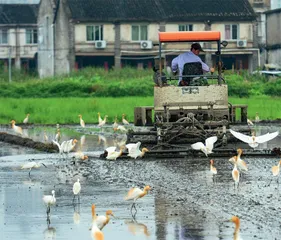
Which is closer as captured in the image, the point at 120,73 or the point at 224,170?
the point at 224,170

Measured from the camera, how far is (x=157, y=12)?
71.8 m

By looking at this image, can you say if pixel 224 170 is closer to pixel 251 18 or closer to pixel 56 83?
pixel 56 83

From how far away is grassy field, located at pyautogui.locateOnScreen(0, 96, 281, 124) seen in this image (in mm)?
36406

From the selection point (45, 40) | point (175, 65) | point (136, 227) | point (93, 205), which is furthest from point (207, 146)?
point (45, 40)

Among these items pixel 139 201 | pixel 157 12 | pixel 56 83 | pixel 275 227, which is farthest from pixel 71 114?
pixel 157 12

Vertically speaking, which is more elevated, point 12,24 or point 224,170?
point 12,24

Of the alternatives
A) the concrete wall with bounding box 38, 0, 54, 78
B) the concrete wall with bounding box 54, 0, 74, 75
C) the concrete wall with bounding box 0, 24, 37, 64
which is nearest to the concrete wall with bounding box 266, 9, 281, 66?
the concrete wall with bounding box 54, 0, 74, 75

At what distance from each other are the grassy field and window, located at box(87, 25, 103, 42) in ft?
86.1

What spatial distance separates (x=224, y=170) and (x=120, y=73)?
135 ft

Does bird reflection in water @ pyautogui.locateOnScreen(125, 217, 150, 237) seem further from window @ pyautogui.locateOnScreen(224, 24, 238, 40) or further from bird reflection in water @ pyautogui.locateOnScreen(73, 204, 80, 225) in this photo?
window @ pyautogui.locateOnScreen(224, 24, 238, 40)

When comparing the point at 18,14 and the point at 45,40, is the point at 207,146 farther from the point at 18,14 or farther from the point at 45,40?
the point at 18,14

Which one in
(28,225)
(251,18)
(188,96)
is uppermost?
(251,18)

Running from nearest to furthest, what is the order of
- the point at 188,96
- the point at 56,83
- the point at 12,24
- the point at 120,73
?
the point at 188,96 → the point at 56,83 → the point at 120,73 → the point at 12,24

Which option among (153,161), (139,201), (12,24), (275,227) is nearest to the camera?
(275,227)
